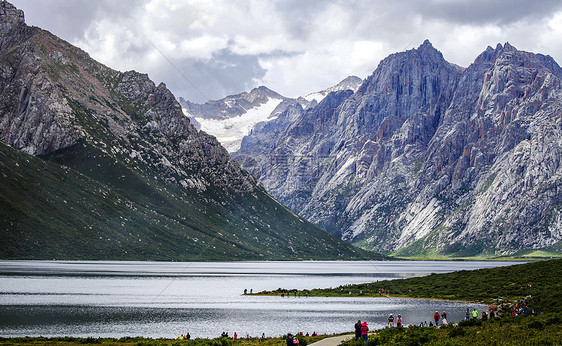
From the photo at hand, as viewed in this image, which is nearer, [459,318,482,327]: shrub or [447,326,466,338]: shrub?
[447,326,466,338]: shrub

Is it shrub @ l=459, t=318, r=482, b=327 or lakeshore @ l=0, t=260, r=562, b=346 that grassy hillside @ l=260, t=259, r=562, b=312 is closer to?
lakeshore @ l=0, t=260, r=562, b=346

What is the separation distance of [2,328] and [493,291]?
A: 106 meters

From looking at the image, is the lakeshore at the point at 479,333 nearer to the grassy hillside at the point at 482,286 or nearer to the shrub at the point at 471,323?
the shrub at the point at 471,323

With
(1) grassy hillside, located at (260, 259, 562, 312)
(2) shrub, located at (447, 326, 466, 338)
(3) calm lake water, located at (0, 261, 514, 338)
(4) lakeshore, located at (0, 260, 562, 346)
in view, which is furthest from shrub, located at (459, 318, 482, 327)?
(1) grassy hillside, located at (260, 259, 562, 312)

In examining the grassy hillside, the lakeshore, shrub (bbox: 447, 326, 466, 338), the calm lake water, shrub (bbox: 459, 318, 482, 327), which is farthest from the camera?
the grassy hillside

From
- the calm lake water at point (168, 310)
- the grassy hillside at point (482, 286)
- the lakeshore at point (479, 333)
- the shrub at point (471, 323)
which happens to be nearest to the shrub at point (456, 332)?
the lakeshore at point (479, 333)

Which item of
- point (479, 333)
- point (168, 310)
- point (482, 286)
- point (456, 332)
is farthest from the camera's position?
point (482, 286)

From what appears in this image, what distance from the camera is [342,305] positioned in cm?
12500

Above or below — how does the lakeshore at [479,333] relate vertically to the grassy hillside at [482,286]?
below

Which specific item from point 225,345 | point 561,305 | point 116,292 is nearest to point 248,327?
point 225,345

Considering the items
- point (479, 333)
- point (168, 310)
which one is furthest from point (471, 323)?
point (168, 310)

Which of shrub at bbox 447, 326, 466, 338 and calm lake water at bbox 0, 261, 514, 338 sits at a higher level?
calm lake water at bbox 0, 261, 514, 338

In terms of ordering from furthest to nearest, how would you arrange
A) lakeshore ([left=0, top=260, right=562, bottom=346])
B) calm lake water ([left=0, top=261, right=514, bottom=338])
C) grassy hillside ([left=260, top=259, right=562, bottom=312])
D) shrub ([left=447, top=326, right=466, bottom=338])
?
grassy hillside ([left=260, top=259, right=562, bottom=312]) → calm lake water ([left=0, top=261, right=514, bottom=338]) → shrub ([left=447, top=326, right=466, bottom=338]) → lakeshore ([left=0, top=260, right=562, bottom=346])

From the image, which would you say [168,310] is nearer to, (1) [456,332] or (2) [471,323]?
(2) [471,323]
